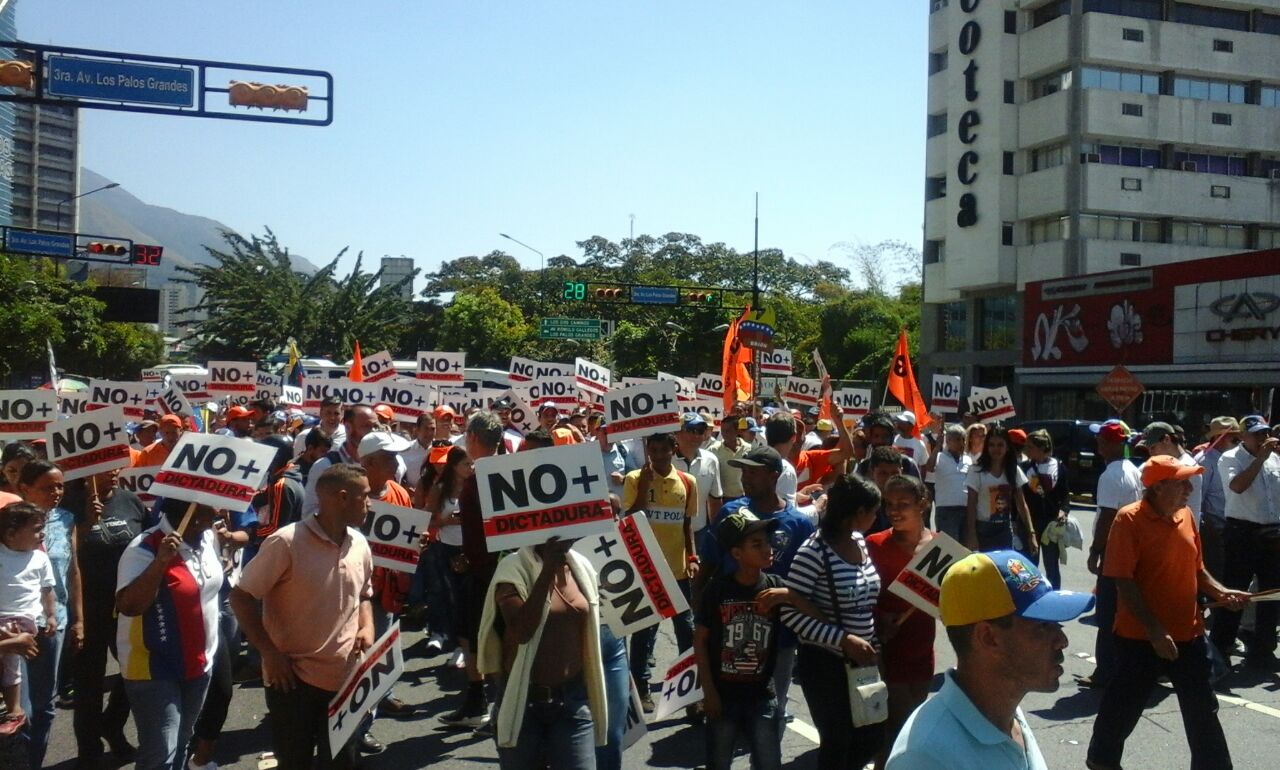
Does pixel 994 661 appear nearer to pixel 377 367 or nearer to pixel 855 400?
pixel 855 400

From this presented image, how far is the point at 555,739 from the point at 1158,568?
301 centimetres

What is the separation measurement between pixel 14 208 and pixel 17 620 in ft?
427

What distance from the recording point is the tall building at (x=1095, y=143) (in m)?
43.1

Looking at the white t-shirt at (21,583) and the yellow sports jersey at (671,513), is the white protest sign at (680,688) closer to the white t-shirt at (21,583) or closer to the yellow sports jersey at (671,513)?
the yellow sports jersey at (671,513)

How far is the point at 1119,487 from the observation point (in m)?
8.58

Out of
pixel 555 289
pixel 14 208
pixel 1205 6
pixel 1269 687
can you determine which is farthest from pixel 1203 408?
pixel 14 208

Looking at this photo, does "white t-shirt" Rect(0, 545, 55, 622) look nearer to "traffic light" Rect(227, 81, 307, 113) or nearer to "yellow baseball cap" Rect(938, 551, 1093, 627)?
"yellow baseball cap" Rect(938, 551, 1093, 627)

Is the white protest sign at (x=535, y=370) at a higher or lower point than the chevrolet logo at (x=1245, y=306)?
lower

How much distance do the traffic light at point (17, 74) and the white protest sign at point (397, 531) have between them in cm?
1124

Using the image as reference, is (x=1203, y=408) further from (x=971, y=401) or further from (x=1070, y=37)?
(x=971, y=401)

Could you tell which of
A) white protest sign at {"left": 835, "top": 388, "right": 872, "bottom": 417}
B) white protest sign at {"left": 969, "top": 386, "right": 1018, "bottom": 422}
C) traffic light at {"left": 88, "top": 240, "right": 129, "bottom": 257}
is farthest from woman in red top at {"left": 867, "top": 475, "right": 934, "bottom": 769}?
traffic light at {"left": 88, "top": 240, "right": 129, "bottom": 257}

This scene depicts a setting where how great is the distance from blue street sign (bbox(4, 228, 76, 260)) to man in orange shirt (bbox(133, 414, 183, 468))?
35.3 meters

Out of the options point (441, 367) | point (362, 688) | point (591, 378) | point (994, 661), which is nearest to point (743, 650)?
point (362, 688)

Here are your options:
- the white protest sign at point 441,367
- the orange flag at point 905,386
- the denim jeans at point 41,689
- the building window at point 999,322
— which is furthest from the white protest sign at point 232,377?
the building window at point 999,322
